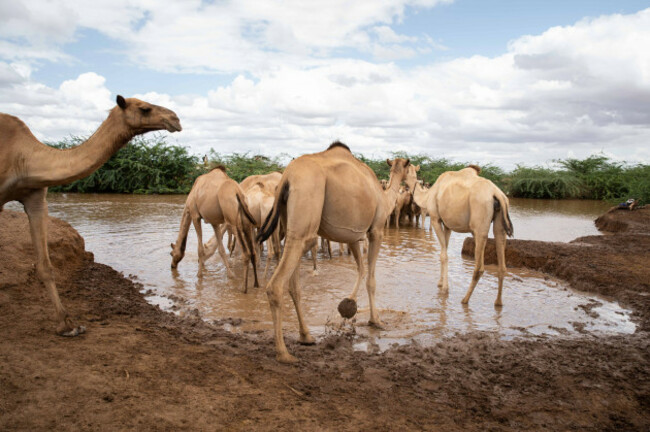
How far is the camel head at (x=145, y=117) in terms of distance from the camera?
505 cm

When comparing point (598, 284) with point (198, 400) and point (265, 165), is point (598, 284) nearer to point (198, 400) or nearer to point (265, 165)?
point (198, 400)

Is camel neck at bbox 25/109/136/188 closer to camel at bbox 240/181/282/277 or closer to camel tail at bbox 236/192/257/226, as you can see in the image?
camel tail at bbox 236/192/257/226

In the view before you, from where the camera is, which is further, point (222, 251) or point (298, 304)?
point (222, 251)

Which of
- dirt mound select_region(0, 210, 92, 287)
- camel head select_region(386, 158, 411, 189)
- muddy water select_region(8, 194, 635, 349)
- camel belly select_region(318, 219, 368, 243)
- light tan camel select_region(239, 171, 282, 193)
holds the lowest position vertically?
muddy water select_region(8, 194, 635, 349)

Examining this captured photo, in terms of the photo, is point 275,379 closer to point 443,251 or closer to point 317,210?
point 317,210

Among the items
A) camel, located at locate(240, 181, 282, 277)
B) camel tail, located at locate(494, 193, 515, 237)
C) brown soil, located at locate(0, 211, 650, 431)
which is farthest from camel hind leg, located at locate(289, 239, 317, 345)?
camel, located at locate(240, 181, 282, 277)

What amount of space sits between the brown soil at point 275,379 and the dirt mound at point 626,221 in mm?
11806

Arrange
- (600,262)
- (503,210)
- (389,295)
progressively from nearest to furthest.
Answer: (503,210), (389,295), (600,262)

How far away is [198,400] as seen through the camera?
372 cm

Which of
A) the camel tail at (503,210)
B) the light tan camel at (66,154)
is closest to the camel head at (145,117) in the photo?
the light tan camel at (66,154)

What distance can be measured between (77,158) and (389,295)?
554cm

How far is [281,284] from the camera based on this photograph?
4969 mm

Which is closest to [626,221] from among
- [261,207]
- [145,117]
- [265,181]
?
[265,181]

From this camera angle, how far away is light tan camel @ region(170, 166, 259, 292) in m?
9.16
